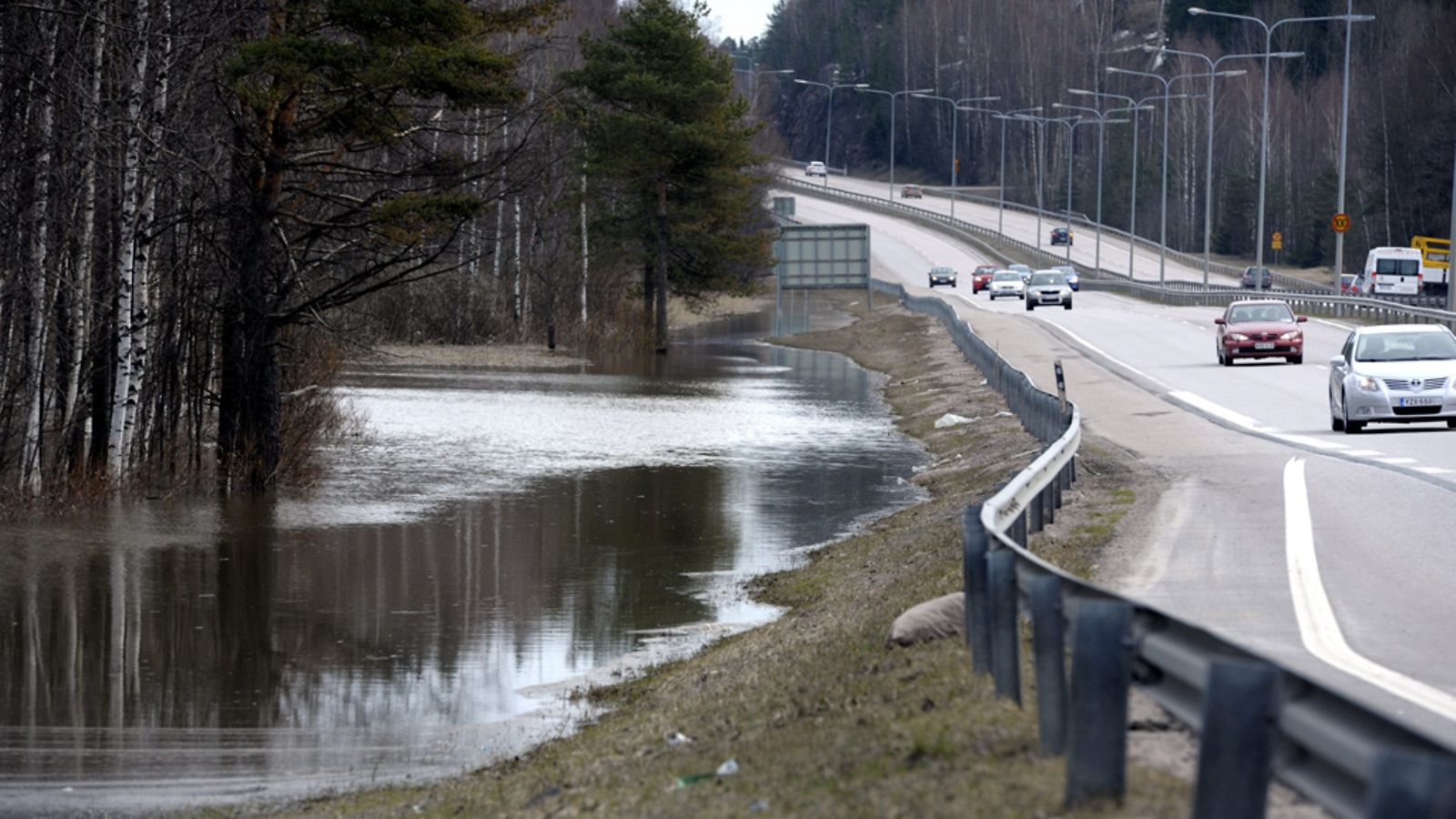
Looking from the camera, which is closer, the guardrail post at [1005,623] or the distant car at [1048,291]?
the guardrail post at [1005,623]

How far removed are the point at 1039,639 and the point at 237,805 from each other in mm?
5871

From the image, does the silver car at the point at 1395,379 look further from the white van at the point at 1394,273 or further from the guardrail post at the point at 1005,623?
the white van at the point at 1394,273

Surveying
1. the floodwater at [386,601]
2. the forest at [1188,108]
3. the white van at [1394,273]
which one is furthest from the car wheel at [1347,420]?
the forest at [1188,108]

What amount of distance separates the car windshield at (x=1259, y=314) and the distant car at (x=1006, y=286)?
1641 inches

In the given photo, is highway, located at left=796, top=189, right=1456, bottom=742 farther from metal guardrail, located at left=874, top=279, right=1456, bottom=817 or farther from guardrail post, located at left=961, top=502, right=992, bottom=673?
metal guardrail, located at left=874, top=279, right=1456, bottom=817

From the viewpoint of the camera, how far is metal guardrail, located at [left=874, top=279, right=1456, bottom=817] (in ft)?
14.6

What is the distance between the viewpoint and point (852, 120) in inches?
7726

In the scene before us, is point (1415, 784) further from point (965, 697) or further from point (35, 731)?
point (35, 731)

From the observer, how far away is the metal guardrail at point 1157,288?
185 ft

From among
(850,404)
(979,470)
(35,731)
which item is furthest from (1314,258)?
(35,731)

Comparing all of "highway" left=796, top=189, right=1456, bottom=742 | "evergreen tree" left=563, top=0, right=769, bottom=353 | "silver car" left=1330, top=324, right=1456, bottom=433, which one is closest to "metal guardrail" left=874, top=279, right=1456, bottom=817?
"highway" left=796, top=189, right=1456, bottom=742

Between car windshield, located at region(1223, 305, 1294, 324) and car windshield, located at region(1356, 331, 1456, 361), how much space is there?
1620cm

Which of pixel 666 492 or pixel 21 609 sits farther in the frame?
pixel 666 492

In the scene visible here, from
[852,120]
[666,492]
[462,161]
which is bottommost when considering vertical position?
[666,492]
